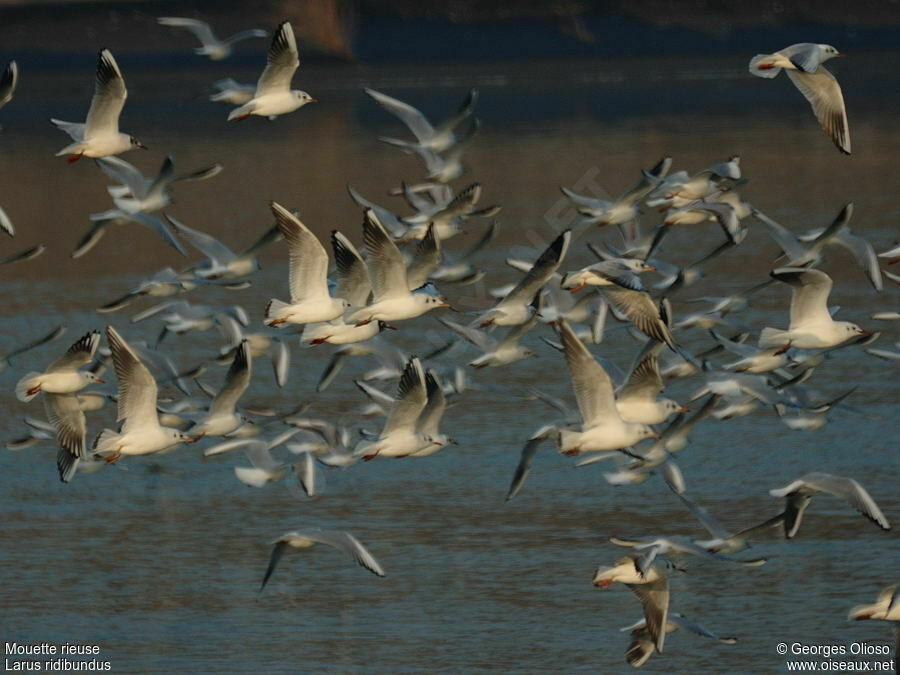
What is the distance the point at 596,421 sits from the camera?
50.2ft

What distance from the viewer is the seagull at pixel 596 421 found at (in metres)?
15.2

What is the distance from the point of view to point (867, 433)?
19844 millimetres

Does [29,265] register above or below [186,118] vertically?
above

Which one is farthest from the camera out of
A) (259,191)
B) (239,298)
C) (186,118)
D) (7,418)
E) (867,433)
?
(186,118)

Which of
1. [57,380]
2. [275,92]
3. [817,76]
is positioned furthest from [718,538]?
[275,92]

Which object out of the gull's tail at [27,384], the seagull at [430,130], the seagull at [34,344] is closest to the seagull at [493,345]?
the seagull at [430,130]

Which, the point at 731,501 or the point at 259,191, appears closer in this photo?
the point at 731,501

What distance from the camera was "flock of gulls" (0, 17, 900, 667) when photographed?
50.1 feet

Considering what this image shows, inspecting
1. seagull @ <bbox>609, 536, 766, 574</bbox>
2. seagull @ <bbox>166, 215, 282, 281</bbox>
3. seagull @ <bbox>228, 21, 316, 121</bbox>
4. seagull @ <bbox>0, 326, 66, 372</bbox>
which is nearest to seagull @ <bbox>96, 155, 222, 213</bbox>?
seagull @ <bbox>166, 215, 282, 281</bbox>

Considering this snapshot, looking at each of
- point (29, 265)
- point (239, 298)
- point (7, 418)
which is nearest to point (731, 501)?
point (7, 418)

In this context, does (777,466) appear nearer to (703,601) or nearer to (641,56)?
(703,601)

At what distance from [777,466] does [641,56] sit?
121 ft

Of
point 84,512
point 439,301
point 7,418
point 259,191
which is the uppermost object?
point 439,301

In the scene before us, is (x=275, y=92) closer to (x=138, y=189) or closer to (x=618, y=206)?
(x=138, y=189)
